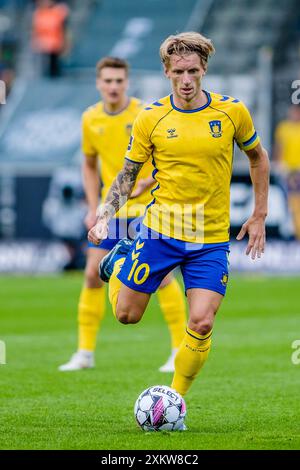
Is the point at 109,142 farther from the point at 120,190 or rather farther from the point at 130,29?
the point at 130,29

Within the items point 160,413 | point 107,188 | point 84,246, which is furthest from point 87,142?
point 84,246

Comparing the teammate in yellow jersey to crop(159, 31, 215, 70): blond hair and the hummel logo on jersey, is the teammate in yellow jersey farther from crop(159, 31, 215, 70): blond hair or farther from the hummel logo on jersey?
crop(159, 31, 215, 70): blond hair

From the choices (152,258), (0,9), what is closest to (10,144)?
(0,9)

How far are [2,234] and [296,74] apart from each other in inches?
242

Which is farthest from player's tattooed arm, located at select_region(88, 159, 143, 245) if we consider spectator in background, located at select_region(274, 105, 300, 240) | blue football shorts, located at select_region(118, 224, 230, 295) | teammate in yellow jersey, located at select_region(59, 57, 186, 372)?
spectator in background, located at select_region(274, 105, 300, 240)

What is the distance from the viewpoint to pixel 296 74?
20375 millimetres

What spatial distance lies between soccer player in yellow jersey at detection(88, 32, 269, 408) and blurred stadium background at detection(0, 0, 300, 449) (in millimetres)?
725

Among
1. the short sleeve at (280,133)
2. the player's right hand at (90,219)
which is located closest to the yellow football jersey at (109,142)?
the player's right hand at (90,219)

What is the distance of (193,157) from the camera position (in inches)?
261

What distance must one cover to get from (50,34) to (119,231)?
15.1 metres

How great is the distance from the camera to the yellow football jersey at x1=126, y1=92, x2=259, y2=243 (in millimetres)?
A: 6633

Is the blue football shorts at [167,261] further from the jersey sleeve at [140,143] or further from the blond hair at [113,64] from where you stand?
the blond hair at [113,64]
